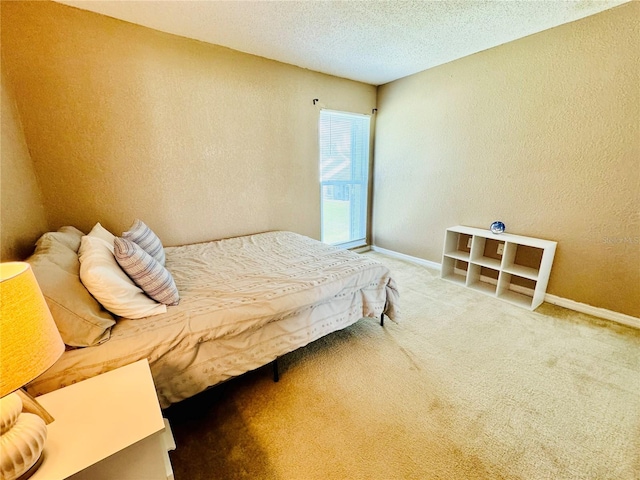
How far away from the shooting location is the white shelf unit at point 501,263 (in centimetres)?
259

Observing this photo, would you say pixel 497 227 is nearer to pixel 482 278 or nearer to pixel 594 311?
pixel 482 278

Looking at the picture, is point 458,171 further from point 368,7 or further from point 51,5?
point 51,5

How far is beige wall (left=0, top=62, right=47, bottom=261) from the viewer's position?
1519 mm

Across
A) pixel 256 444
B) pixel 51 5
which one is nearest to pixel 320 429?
pixel 256 444

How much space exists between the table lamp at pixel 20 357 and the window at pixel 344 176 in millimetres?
3243

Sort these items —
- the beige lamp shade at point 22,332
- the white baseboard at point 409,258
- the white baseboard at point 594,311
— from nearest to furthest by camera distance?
the beige lamp shade at point 22,332
the white baseboard at point 594,311
the white baseboard at point 409,258

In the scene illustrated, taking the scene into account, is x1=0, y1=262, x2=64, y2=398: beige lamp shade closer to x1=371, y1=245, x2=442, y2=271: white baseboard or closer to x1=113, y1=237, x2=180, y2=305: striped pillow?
x1=113, y1=237, x2=180, y2=305: striped pillow

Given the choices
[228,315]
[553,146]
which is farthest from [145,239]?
[553,146]

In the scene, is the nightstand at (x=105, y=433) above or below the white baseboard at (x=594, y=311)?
above

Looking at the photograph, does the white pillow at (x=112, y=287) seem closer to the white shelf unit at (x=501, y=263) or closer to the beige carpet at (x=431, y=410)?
the beige carpet at (x=431, y=410)

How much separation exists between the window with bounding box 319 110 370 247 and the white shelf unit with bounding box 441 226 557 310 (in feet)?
4.87

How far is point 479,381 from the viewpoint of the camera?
5.71ft

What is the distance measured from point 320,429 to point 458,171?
10.1 ft

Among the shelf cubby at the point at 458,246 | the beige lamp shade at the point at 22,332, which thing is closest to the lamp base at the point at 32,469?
the beige lamp shade at the point at 22,332
